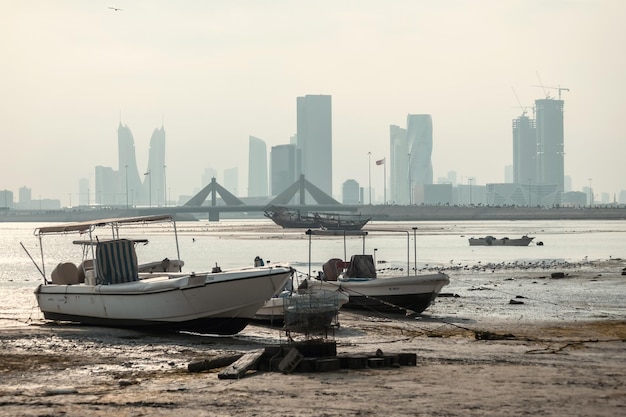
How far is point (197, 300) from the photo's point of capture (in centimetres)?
2375

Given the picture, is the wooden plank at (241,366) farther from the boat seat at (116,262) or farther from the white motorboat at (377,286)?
the white motorboat at (377,286)

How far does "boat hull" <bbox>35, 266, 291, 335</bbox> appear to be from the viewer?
23.7 m

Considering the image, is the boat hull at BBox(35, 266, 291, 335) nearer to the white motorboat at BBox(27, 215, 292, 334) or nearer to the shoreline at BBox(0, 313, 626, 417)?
the white motorboat at BBox(27, 215, 292, 334)

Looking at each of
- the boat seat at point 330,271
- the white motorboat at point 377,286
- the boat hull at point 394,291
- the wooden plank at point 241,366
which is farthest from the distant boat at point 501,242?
the wooden plank at point 241,366

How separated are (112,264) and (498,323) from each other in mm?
9295

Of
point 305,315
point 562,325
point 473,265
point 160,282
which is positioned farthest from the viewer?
point 473,265

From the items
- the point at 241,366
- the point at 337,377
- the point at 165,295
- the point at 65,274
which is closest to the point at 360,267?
the point at 65,274

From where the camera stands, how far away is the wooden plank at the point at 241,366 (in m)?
16.5

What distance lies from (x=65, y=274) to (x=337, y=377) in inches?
517

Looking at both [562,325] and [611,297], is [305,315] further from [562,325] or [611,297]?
[611,297]

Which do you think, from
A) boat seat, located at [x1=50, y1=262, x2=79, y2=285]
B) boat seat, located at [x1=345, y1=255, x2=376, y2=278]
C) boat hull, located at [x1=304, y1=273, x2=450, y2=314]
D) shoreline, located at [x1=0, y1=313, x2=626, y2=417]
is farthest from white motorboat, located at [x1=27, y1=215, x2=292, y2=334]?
boat seat, located at [x1=345, y1=255, x2=376, y2=278]

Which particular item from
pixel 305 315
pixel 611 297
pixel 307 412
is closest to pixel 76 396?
pixel 307 412

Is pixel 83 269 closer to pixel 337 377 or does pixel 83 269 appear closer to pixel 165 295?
pixel 165 295

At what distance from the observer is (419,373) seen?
1677 centimetres
